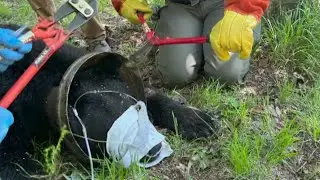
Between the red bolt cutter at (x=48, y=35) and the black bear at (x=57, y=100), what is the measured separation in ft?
0.44

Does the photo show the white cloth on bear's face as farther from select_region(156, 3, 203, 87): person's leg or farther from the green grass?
the green grass

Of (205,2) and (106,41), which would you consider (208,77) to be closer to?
(205,2)

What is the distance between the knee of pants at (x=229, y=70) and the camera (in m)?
3.38

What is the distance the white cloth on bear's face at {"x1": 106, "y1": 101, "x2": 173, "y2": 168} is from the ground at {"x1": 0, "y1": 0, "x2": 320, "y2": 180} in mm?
62

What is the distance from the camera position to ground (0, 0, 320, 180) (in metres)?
2.71

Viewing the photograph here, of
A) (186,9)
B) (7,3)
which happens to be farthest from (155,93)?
(7,3)

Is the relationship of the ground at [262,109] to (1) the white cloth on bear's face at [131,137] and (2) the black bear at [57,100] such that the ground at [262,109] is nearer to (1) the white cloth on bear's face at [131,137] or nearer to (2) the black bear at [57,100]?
(1) the white cloth on bear's face at [131,137]

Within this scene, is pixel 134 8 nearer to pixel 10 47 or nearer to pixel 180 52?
pixel 180 52

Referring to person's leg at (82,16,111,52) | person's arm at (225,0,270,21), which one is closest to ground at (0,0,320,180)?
person's leg at (82,16,111,52)

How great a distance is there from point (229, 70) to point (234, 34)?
0.84 meters

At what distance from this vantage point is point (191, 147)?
2.88 m

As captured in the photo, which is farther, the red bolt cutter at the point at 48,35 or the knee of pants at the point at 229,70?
the knee of pants at the point at 229,70

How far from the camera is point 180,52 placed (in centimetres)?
353

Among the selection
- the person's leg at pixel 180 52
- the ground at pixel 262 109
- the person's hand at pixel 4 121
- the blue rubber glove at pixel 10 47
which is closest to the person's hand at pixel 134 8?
the person's leg at pixel 180 52
